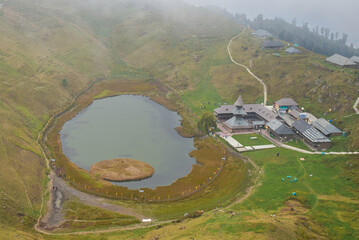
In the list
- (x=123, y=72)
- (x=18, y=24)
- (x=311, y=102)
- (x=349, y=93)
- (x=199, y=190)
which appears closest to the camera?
(x=199, y=190)

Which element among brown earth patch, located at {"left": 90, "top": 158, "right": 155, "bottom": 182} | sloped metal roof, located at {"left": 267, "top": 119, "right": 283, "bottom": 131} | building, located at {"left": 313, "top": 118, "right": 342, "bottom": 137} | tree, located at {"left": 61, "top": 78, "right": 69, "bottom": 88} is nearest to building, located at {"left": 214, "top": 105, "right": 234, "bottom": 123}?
sloped metal roof, located at {"left": 267, "top": 119, "right": 283, "bottom": 131}

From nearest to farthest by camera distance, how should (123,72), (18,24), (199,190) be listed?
1. (199,190)
2. (18,24)
3. (123,72)

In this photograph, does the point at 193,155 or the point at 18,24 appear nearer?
the point at 193,155

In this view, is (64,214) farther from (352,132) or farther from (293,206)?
(352,132)

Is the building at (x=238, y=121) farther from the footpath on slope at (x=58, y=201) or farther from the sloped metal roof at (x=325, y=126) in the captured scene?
the footpath on slope at (x=58, y=201)

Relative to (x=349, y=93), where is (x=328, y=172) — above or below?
below

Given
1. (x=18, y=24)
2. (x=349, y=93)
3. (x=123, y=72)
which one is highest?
(x=18, y=24)

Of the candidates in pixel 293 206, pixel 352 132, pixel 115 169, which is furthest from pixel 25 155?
pixel 352 132
